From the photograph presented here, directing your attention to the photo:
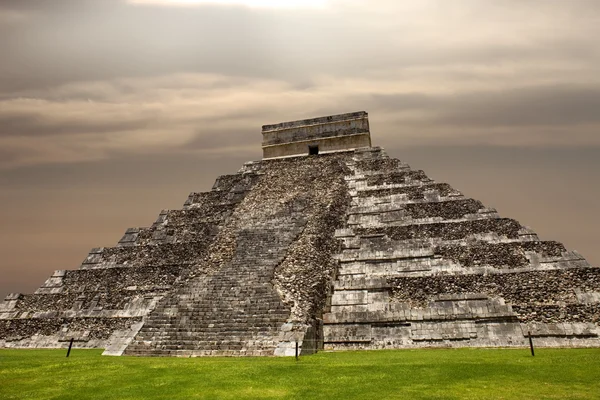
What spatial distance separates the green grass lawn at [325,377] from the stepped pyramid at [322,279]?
2.21 m

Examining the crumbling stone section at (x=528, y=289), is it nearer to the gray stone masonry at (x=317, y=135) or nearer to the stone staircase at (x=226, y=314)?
the stone staircase at (x=226, y=314)

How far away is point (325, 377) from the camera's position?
11.1 m

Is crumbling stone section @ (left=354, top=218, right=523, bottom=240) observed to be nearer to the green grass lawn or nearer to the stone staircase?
the stone staircase

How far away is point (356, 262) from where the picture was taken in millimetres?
20375

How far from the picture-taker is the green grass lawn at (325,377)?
9.70m

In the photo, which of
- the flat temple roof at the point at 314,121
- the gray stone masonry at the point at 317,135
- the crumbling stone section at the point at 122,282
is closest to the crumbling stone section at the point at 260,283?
the crumbling stone section at the point at 122,282

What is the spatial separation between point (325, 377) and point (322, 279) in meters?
7.93

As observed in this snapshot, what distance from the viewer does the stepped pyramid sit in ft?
55.0

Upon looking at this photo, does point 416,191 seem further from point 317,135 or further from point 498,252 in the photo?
point 317,135

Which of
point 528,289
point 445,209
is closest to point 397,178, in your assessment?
point 445,209

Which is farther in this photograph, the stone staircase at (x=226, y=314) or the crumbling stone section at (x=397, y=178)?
the crumbling stone section at (x=397, y=178)

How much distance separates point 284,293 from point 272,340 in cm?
254

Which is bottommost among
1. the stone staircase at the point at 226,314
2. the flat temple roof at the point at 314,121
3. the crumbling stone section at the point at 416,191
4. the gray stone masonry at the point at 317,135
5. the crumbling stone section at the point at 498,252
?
the stone staircase at the point at 226,314

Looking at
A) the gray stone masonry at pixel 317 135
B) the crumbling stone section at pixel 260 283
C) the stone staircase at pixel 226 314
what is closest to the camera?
the stone staircase at pixel 226 314
